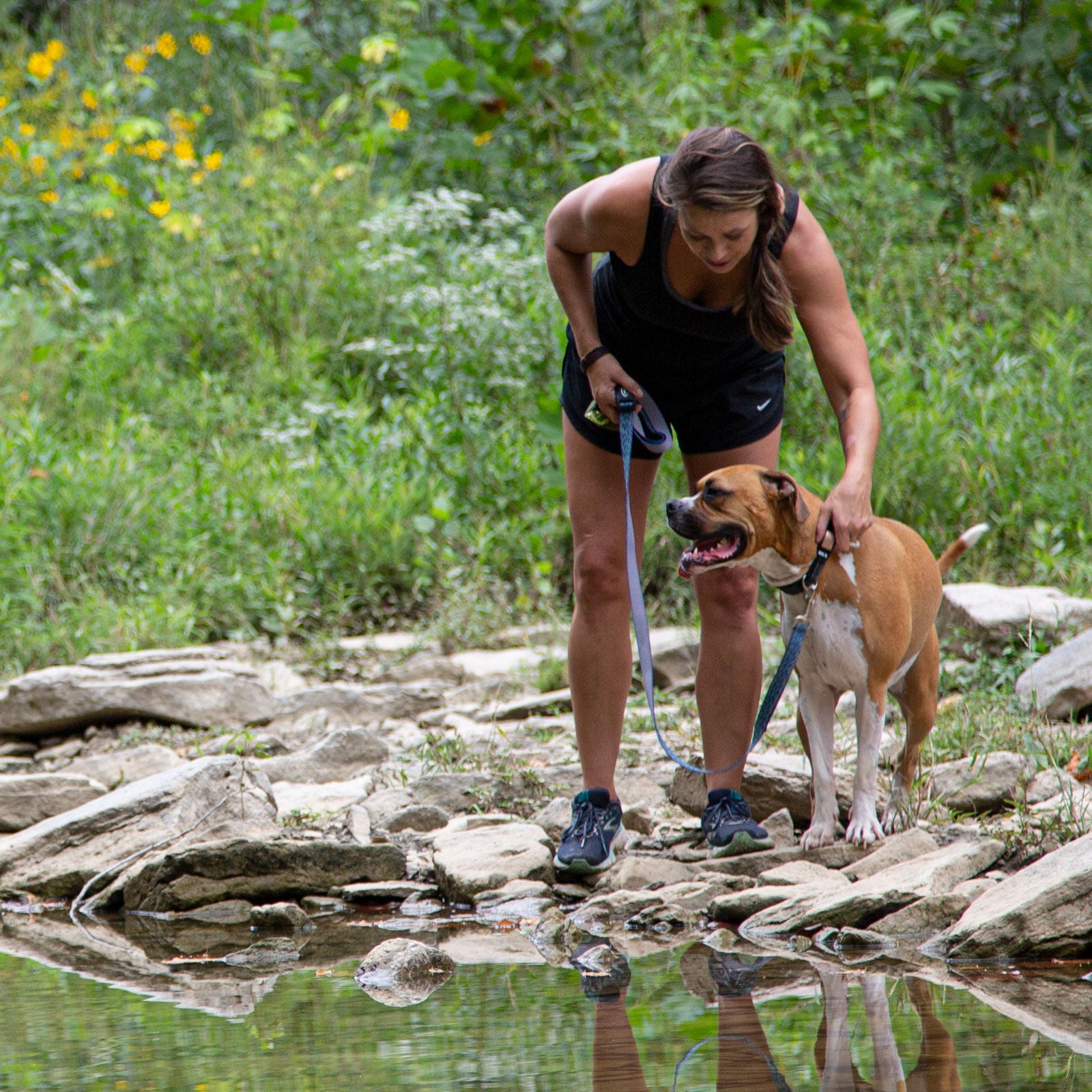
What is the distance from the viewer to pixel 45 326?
29.1ft

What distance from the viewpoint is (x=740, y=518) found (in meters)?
3.49

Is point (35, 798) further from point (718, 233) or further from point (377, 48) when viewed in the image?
point (377, 48)

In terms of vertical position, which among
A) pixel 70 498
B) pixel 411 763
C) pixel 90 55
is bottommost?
pixel 411 763

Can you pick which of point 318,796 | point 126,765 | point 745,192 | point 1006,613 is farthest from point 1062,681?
point 126,765

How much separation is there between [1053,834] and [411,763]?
2.22 m

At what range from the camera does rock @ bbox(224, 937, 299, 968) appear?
319 centimetres

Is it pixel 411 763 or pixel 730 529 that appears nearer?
pixel 730 529

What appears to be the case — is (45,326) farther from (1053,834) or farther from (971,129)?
(1053,834)

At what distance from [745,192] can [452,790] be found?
2215 millimetres

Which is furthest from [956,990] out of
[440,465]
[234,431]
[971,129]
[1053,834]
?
[971,129]

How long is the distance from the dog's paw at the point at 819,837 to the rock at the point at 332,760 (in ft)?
5.95

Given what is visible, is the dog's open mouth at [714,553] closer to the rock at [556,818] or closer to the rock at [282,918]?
the rock at [556,818]

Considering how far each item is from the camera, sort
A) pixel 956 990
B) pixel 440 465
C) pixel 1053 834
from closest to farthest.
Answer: pixel 956 990 < pixel 1053 834 < pixel 440 465

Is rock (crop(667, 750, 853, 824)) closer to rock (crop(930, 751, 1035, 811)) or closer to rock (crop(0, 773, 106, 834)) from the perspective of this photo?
rock (crop(930, 751, 1035, 811))
